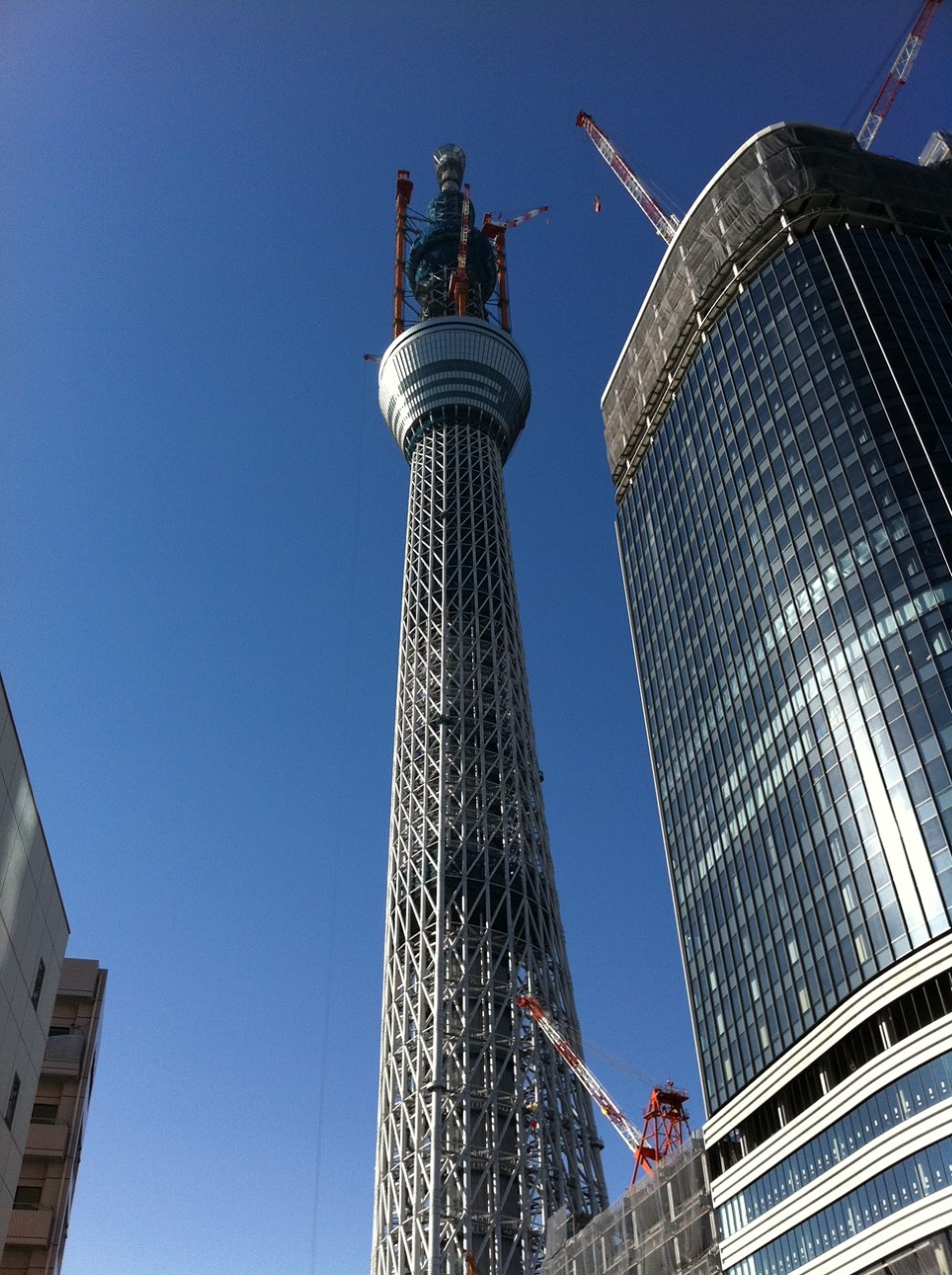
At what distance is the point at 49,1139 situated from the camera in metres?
70.2

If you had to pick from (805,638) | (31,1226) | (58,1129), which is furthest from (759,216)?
(31,1226)

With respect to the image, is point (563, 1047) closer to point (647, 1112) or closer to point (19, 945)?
point (647, 1112)

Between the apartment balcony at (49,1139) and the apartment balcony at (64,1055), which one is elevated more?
the apartment balcony at (64,1055)

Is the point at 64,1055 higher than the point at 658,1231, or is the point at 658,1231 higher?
the point at 64,1055

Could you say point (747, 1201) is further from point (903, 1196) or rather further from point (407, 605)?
point (407, 605)

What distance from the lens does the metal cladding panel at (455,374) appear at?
147 metres

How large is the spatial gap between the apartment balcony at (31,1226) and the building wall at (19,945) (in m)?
27.0

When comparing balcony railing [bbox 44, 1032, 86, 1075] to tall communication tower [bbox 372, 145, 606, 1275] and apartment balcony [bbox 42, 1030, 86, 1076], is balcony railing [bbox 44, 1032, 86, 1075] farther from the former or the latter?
tall communication tower [bbox 372, 145, 606, 1275]

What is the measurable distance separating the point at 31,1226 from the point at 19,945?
34833mm

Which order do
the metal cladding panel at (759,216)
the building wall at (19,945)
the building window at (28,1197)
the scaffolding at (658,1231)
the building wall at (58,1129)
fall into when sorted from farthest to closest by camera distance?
1. the metal cladding panel at (759,216)
2. the scaffolding at (658,1231)
3. the building window at (28,1197)
4. the building wall at (58,1129)
5. the building wall at (19,945)

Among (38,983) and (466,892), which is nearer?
(38,983)

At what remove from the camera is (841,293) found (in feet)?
295

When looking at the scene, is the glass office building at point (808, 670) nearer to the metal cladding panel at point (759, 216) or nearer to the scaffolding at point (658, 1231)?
the metal cladding panel at point (759, 216)

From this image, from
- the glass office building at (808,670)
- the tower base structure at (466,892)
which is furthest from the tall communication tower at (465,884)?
the glass office building at (808,670)
